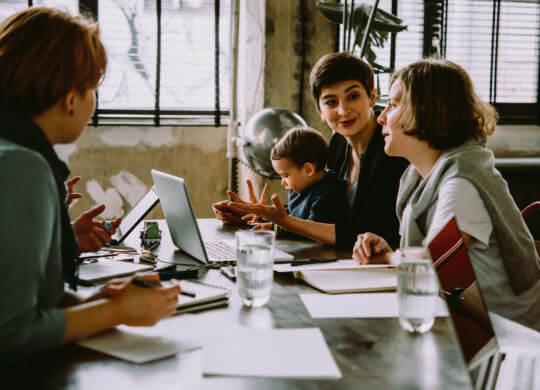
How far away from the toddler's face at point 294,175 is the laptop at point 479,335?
86 centimetres

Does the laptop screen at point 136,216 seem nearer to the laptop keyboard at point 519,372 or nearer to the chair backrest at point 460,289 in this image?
the chair backrest at point 460,289

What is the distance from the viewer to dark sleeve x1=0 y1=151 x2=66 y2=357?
0.72 m

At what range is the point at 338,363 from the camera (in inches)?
29.5

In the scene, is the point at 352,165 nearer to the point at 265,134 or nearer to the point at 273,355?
the point at 265,134

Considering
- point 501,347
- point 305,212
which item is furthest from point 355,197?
point 501,347

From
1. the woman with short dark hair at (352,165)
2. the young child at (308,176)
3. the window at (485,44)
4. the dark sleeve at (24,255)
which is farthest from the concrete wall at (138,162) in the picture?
the dark sleeve at (24,255)

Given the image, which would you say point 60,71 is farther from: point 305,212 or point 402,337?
point 305,212

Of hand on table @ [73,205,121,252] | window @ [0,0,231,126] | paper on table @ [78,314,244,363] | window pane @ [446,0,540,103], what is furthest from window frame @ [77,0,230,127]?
paper on table @ [78,314,244,363]

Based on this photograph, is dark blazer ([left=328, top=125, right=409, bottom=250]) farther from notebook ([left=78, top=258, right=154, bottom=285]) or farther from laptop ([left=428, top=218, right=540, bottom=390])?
notebook ([left=78, top=258, right=154, bottom=285])

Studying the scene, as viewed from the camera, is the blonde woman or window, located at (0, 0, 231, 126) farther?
window, located at (0, 0, 231, 126)

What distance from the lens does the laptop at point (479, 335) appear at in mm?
1022

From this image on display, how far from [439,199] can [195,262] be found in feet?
2.15

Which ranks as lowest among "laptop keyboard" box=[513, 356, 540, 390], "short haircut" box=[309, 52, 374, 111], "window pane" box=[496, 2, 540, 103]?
"laptop keyboard" box=[513, 356, 540, 390]

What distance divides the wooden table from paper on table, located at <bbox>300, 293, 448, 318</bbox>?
3 centimetres
